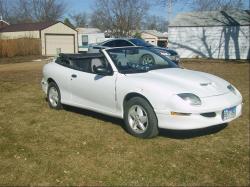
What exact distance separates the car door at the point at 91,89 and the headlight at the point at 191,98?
1.40m

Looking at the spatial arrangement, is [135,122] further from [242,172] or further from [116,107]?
[242,172]

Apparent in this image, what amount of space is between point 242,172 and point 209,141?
125cm

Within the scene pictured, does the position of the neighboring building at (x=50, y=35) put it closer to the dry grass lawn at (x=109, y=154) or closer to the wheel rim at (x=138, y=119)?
the dry grass lawn at (x=109, y=154)

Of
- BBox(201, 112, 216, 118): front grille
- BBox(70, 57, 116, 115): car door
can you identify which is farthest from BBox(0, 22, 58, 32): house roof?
BBox(201, 112, 216, 118): front grille

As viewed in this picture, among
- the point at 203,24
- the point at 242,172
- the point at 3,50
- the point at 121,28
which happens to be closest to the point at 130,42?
the point at 203,24

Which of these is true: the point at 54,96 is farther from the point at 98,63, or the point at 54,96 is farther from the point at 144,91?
the point at 144,91

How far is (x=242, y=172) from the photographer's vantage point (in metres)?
5.14

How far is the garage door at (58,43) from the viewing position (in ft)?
133

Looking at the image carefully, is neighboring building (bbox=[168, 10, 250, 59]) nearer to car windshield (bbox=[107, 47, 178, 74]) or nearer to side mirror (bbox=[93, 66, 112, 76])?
car windshield (bbox=[107, 47, 178, 74])

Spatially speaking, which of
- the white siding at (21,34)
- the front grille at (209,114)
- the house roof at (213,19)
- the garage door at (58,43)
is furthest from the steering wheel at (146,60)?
the white siding at (21,34)

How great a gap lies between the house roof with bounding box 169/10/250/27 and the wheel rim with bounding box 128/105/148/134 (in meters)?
25.4

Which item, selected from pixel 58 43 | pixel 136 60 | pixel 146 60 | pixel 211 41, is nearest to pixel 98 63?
pixel 136 60

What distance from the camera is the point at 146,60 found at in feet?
24.3

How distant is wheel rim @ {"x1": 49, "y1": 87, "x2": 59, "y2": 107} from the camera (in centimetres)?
848
